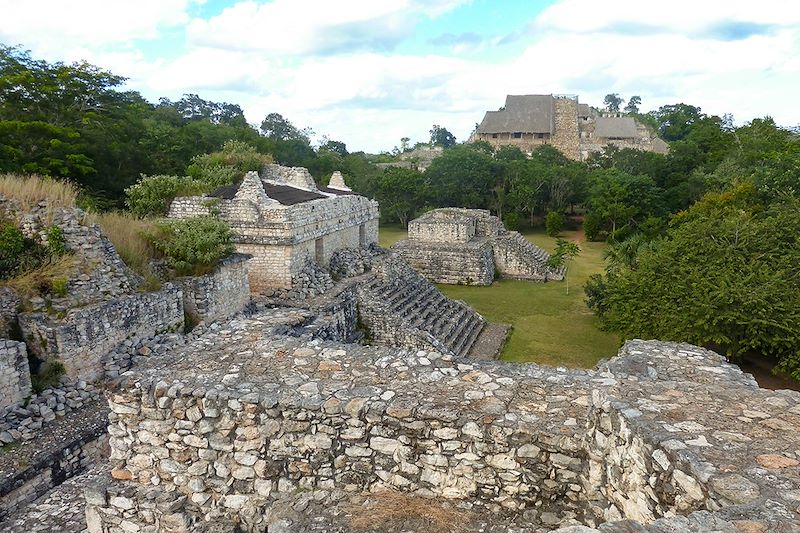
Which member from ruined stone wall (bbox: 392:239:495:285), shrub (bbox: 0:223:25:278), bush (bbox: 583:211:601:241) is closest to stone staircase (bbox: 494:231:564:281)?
ruined stone wall (bbox: 392:239:495:285)

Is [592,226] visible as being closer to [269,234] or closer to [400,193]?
[400,193]

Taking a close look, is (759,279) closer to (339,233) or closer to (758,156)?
(339,233)

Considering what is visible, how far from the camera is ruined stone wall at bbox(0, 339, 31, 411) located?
22.6 feet

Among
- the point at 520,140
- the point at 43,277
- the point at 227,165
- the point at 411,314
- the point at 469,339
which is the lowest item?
the point at 469,339

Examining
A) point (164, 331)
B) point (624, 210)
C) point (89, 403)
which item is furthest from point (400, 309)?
point (624, 210)

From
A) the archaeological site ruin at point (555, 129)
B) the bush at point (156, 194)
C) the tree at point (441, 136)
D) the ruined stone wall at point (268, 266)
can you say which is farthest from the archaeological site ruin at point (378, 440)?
the tree at point (441, 136)

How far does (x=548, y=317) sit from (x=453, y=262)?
5.60 m

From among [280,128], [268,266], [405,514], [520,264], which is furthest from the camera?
[280,128]

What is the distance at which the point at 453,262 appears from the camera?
2166 centimetres

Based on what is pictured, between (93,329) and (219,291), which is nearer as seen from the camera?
(93,329)

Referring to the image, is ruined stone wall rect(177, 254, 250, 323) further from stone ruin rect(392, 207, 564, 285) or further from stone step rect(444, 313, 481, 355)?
stone ruin rect(392, 207, 564, 285)

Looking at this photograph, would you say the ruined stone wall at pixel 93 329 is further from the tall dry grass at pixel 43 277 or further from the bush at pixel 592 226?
the bush at pixel 592 226

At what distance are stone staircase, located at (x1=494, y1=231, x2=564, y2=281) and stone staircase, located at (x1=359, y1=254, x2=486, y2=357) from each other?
7.09 meters

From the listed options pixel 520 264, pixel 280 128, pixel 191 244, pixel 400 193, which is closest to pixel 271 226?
pixel 191 244
